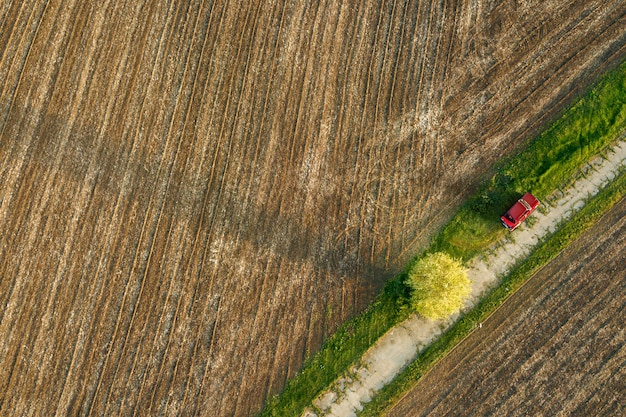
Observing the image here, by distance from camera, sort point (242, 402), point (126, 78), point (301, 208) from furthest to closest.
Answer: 1. point (126, 78)
2. point (301, 208)
3. point (242, 402)

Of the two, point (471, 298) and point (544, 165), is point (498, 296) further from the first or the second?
point (544, 165)

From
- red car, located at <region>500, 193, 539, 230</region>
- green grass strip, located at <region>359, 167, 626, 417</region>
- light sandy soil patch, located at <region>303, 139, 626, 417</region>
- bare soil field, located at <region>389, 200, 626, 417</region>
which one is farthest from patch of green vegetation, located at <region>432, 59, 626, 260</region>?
bare soil field, located at <region>389, 200, 626, 417</region>

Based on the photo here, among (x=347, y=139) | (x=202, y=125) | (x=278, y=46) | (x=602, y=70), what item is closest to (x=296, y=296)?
(x=347, y=139)

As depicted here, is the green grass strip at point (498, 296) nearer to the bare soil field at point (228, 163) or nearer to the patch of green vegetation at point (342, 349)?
the patch of green vegetation at point (342, 349)

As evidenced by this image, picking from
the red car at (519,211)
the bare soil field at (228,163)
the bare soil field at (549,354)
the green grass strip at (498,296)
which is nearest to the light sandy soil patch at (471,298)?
the green grass strip at (498,296)

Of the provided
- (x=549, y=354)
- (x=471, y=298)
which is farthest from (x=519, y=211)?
(x=549, y=354)

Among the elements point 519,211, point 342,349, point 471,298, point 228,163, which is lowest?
point 471,298

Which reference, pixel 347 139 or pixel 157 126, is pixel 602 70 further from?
pixel 157 126
